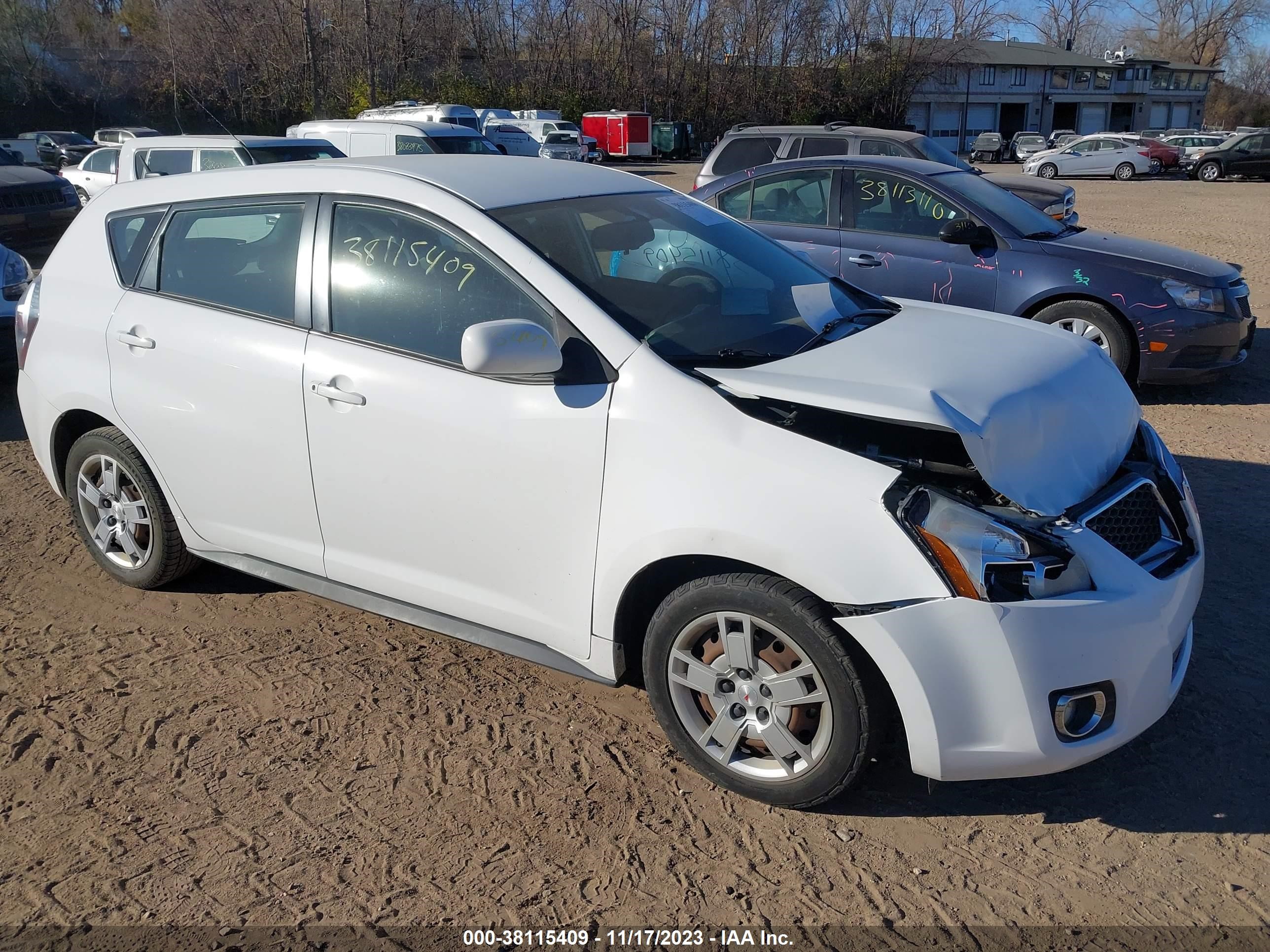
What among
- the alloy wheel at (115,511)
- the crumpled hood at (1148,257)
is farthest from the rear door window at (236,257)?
the crumpled hood at (1148,257)

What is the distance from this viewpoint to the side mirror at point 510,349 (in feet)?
10.1

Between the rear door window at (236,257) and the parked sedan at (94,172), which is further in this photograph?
the parked sedan at (94,172)

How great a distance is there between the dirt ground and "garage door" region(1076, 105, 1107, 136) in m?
79.7

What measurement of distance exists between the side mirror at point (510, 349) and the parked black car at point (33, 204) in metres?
9.95

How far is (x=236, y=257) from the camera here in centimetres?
403

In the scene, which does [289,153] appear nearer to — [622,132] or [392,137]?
[392,137]

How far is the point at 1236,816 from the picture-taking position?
3.03 meters

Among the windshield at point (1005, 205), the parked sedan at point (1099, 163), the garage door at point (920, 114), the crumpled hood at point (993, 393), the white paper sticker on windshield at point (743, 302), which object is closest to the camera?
the crumpled hood at point (993, 393)

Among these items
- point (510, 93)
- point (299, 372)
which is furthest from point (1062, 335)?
point (510, 93)

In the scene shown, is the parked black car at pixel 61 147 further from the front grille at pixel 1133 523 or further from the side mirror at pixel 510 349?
the front grille at pixel 1133 523

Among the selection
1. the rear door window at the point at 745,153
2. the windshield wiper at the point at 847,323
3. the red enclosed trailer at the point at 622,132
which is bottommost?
the windshield wiper at the point at 847,323

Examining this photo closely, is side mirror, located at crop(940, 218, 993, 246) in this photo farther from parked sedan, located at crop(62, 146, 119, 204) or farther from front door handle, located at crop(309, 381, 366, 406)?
parked sedan, located at crop(62, 146, 119, 204)

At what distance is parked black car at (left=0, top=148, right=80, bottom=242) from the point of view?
1152 cm

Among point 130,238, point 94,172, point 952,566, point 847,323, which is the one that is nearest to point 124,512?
point 130,238
